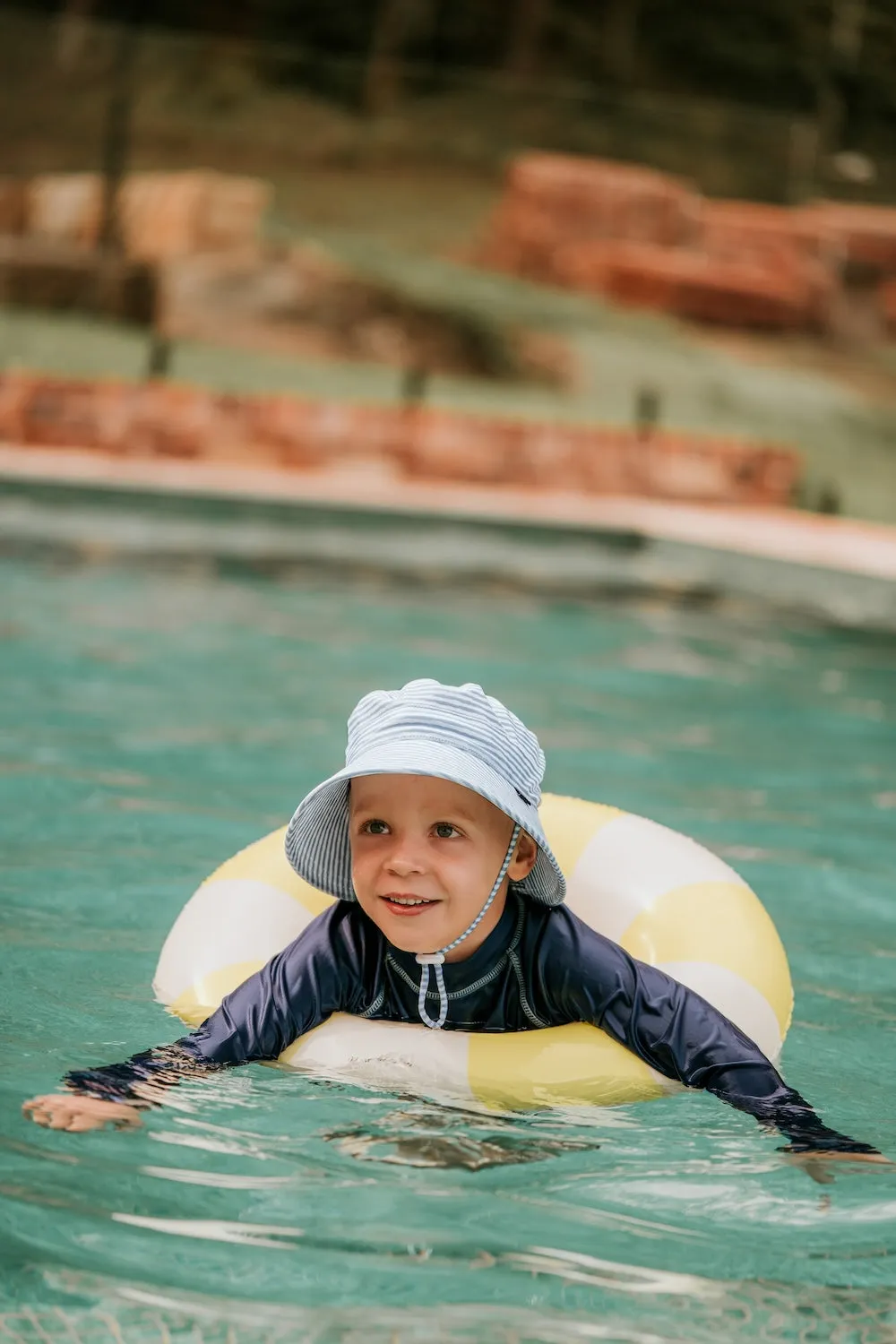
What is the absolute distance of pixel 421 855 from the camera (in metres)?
2.29

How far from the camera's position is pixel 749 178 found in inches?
643

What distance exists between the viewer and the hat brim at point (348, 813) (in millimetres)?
2227

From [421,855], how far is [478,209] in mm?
14459

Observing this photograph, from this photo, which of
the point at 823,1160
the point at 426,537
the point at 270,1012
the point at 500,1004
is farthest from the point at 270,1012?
the point at 426,537

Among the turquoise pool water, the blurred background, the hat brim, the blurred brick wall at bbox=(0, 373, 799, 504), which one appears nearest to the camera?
the turquoise pool water

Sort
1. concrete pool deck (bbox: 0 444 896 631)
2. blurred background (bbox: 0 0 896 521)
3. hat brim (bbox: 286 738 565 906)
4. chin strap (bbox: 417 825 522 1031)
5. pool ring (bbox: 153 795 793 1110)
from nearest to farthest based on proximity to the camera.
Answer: hat brim (bbox: 286 738 565 906), chin strap (bbox: 417 825 522 1031), pool ring (bbox: 153 795 793 1110), concrete pool deck (bbox: 0 444 896 631), blurred background (bbox: 0 0 896 521)

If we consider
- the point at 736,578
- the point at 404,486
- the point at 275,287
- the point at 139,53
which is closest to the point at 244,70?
the point at 139,53

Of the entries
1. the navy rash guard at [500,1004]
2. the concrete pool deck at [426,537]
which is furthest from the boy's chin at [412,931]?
the concrete pool deck at [426,537]

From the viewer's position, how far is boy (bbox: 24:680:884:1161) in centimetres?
229

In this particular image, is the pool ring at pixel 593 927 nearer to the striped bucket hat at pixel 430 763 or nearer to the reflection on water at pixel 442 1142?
the reflection on water at pixel 442 1142

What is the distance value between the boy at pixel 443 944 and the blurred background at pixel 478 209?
1142 cm

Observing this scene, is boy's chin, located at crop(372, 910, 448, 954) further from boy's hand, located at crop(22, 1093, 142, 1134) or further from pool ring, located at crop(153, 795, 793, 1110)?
boy's hand, located at crop(22, 1093, 142, 1134)

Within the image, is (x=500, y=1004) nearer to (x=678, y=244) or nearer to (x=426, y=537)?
(x=426, y=537)

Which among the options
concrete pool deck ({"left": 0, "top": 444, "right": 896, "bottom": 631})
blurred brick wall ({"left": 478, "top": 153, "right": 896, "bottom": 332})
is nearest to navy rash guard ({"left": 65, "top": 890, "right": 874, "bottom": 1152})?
concrete pool deck ({"left": 0, "top": 444, "right": 896, "bottom": 631})
